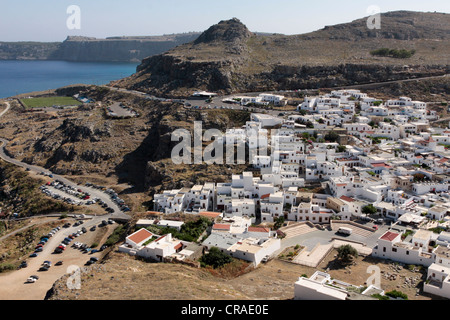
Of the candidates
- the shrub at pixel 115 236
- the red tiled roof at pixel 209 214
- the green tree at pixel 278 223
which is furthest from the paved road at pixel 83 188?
the green tree at pixel 278 223

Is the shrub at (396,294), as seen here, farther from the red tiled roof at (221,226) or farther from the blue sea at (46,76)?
the blue sea at (46,76)

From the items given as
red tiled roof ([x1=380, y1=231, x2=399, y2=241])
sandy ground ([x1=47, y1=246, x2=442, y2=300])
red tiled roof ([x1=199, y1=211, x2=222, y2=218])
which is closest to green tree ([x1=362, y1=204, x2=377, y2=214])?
red tiled roof ([x1=380, y1=231, x2=399, y2=241])

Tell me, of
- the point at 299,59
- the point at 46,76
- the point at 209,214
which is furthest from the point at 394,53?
the point at 46,76

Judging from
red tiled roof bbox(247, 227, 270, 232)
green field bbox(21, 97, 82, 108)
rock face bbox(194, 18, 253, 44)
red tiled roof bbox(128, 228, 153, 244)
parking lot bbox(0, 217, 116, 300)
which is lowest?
parking lot bbox(0, 217, 116, 300)

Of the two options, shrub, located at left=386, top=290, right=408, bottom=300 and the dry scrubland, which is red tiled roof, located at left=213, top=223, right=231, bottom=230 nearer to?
the dry scrubland

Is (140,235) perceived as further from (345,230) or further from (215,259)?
(345,230)
